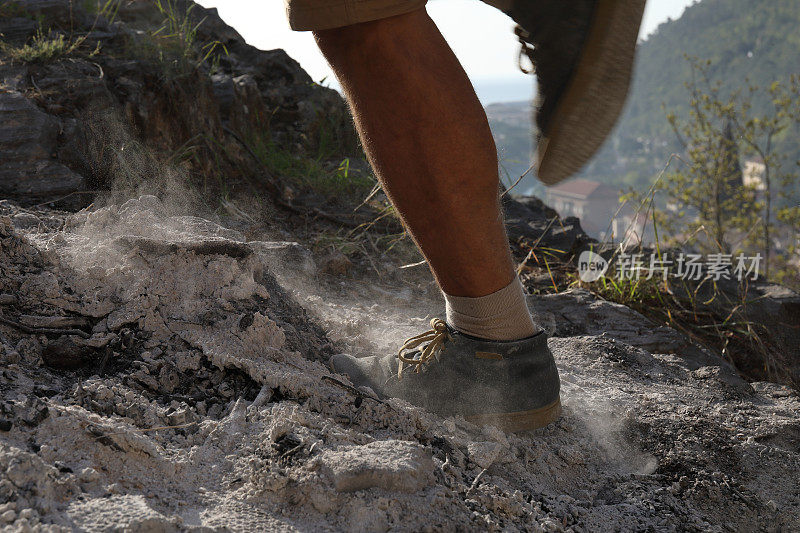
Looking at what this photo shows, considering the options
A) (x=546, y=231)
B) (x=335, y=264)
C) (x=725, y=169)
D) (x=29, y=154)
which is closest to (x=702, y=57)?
(x=725, y=169)

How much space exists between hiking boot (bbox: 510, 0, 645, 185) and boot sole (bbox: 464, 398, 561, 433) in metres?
0.54

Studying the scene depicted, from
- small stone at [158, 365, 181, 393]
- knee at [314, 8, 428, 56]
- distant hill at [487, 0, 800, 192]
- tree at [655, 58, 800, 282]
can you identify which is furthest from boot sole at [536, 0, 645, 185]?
distant hill at [487, 0, 800, 192]

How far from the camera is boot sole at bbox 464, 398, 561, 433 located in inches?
57.4

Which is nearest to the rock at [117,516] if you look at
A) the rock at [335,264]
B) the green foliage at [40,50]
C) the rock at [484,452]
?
the rock at [484,452]

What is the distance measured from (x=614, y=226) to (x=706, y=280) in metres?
0.54

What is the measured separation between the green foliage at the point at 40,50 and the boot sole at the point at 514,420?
281cm

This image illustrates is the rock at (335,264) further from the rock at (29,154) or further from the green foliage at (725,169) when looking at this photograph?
the green foliage at (725,169)

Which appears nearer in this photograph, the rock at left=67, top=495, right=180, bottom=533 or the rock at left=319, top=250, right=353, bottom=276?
the rock at left=67, top=495, right=180, bottom=533

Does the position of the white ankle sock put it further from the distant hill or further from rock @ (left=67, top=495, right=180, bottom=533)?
the distant hill

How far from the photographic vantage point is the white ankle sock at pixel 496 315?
1.41m

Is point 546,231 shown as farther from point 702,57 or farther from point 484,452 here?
point 702,57

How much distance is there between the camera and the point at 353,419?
133 cm

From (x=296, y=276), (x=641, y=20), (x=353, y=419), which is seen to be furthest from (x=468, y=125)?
(x=296, y=276)

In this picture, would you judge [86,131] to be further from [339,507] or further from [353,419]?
[339,507]
